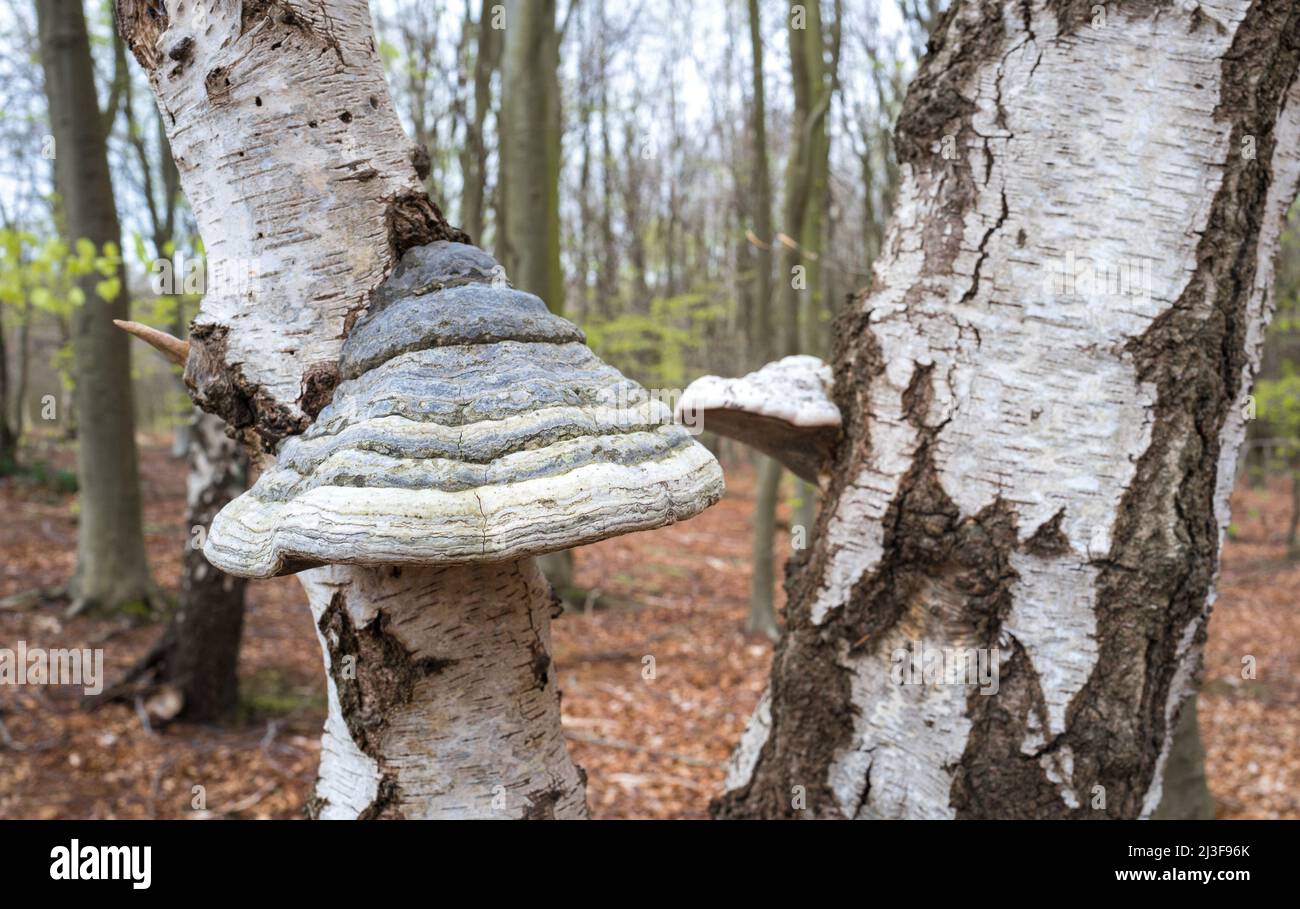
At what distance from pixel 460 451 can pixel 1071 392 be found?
1.29 m

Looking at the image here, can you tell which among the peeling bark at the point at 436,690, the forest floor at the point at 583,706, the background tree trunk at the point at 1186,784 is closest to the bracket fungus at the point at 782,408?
the peeling bark at the point at 436,690

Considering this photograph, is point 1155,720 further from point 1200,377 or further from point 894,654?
point 1200,377

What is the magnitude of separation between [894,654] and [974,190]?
106 cm

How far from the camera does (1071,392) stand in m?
1.75

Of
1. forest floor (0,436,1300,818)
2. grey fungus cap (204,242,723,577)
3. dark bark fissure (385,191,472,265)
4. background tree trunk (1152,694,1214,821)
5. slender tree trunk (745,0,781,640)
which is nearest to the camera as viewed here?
grey fungus cap (204,242,723,577)

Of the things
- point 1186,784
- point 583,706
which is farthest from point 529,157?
point 1186,784

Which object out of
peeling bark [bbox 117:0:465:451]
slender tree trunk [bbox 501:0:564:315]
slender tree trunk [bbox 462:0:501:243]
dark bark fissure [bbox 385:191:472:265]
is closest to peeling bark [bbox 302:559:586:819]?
peeling bark [bbox 117:0:465:451]

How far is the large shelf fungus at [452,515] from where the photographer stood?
46.1 inches

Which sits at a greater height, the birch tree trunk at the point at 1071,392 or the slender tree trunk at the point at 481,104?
the slender tree trunk at the point at 481,104

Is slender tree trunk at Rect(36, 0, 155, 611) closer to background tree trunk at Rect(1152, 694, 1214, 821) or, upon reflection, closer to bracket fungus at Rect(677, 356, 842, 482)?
bracket fungus at Rect(677, 356, 842, 482)

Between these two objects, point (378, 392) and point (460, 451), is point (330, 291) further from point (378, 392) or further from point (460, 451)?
point (460, 451)

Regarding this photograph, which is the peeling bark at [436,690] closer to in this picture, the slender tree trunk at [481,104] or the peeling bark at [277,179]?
the peeling bark at [277,179]

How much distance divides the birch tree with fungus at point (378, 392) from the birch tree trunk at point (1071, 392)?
0.74 meters

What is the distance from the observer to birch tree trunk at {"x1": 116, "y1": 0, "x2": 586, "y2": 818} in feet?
4.63
